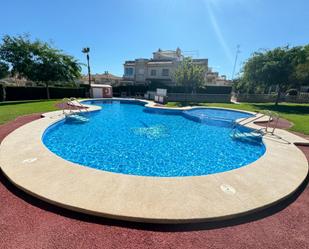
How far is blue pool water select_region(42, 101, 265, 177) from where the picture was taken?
20.3 ft

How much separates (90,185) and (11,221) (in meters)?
1.42

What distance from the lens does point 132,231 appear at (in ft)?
9.22

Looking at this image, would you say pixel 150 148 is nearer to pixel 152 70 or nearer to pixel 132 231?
pixel 132 231

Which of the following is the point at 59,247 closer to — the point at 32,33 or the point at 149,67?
the point at 32,33

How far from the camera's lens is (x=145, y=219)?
9.61ft

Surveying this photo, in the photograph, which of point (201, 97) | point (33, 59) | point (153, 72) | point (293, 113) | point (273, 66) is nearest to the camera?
point (293, 113)

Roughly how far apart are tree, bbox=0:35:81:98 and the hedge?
1.83 metres

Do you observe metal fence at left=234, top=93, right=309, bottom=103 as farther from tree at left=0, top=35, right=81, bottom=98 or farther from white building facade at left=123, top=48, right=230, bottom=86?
tree at left=0, top=35, right=81, bottom=98

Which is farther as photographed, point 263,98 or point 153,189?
point 263,98

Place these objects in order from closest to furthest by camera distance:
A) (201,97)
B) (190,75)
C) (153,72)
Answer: (190,75) < (201,97) < (153,72)

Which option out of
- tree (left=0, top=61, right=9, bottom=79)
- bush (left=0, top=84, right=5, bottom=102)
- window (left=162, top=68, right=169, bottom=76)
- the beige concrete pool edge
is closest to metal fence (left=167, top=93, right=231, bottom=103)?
window (left=162, top=68, right=169, bottom=76)

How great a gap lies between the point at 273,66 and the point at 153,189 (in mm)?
24791

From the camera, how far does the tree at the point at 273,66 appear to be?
21250 mm

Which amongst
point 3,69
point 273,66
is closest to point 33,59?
point 3,69
